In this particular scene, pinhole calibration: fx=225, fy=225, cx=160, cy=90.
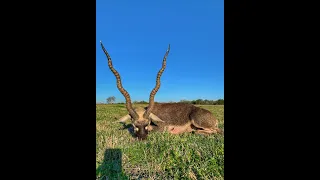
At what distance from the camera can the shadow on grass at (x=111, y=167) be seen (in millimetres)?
2723

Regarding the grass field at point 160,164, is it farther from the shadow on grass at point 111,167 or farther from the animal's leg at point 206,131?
the animal's leg at point 206,131

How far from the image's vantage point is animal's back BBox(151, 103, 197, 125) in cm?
759

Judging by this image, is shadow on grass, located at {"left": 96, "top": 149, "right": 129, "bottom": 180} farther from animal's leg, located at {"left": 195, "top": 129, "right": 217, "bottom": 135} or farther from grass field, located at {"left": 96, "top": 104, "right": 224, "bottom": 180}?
animal's leg, located at {"left": 195, "top": 129, "right": 217, "bottom": 135}

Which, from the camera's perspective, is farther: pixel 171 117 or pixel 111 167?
pixel 171 117

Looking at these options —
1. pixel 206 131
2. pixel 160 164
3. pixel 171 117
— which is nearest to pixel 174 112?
pixel 171 117

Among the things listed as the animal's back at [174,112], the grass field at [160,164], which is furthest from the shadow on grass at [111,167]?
the animal's back at [174,112]

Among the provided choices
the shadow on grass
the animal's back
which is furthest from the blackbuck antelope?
the shadow on grass

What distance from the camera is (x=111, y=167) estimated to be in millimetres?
3025

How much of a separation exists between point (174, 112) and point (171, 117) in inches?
10.9

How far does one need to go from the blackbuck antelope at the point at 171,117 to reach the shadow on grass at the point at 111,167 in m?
2.49

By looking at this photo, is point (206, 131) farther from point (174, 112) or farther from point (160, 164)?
point (160, 164)
